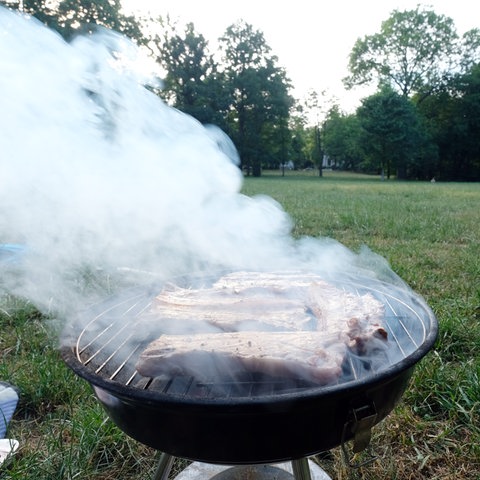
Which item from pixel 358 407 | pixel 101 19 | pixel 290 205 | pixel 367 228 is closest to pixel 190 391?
pixel 358 407

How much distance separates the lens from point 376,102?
30.6m

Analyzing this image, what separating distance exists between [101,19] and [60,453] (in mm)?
23850

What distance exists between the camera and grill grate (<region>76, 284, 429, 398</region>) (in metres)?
1.31

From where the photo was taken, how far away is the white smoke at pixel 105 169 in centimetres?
262

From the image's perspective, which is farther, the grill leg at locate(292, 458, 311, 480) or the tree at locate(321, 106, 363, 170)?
the tree at locate(321, 106, 363, 170)

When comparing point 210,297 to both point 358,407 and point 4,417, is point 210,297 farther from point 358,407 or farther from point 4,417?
point 4,417

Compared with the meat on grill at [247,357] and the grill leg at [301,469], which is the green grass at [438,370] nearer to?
the grill leg at [301,469]

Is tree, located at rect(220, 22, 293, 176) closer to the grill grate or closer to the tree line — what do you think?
the tree line

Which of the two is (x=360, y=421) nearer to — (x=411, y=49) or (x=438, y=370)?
(x=438, y=370)

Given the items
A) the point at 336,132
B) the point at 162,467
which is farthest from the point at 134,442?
the point at 336,132

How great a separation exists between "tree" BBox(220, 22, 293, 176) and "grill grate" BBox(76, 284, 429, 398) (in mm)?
34534

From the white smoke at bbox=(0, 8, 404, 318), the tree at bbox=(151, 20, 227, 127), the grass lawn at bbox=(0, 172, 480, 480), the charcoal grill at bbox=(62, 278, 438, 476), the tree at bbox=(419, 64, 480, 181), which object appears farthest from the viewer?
the tree at bbox=(419, 64, 480, 181)

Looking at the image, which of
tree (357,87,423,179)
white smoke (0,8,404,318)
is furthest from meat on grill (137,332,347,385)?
tree (357,87,423,179)

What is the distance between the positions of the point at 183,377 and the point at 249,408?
366 mm
